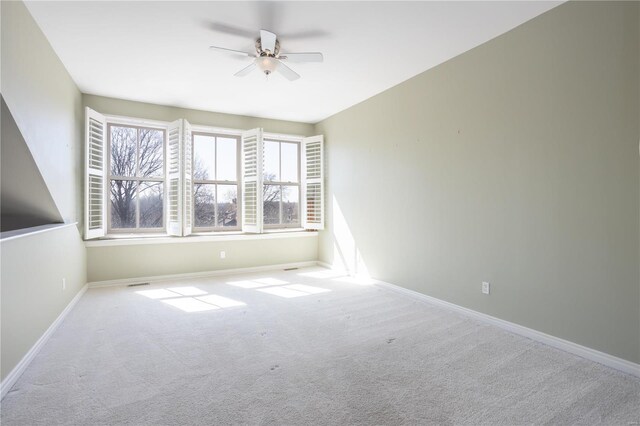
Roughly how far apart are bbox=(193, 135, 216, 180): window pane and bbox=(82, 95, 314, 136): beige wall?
0.93 feet

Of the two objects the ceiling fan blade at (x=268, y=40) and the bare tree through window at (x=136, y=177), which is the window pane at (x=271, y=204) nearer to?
the bare tree through window at (x=136, y=177)

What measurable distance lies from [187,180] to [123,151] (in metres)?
1.03

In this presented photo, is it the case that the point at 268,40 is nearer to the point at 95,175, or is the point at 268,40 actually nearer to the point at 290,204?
the point at 95,175

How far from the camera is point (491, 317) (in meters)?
3.09

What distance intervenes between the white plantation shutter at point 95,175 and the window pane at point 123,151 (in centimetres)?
21

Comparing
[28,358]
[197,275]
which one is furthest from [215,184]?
[28,358]

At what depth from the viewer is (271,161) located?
5934 mm

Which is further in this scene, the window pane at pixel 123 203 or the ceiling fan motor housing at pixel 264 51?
the window pane at pixel 123 203

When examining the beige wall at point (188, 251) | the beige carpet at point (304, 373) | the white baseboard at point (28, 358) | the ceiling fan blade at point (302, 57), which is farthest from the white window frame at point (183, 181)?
the ceiling fan blade at point (302, 57)

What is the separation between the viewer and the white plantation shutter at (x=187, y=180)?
16.0 ft

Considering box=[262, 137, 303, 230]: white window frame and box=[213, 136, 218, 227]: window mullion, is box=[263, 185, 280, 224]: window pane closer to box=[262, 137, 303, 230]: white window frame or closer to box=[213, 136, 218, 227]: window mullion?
box=[262, 137, 303, 230]: white window frame

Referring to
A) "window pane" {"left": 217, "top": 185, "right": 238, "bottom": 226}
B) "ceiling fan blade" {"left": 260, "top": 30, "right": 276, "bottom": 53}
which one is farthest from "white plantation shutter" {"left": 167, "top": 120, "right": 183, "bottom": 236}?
"ceiling fan blade" {"left": 260, "top": 30, "right": 276, "bottom": 53}

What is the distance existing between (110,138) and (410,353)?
4.96m

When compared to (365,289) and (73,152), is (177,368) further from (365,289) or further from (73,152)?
(73,152)
